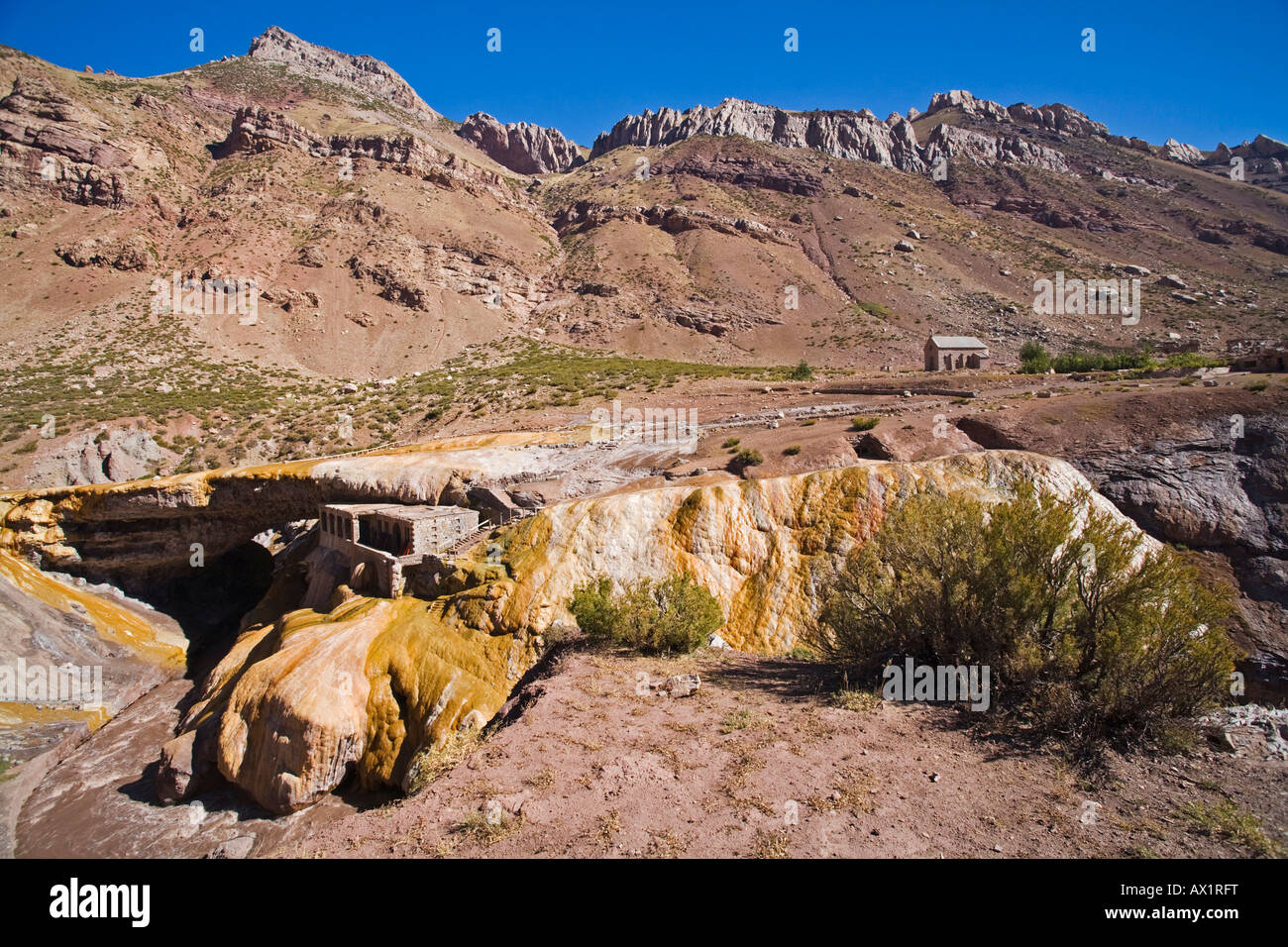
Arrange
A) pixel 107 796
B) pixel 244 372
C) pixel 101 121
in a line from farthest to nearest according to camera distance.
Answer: pixel 101 121 < pixel 244 372 < pixel 107 796

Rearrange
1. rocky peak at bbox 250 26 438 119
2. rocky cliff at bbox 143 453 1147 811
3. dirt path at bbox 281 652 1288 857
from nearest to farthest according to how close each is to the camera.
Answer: dirt path at bbox 281 652 1288 857 → rocky cliff at bbox 143 453 1147 811 → rocky peak at bbox 250 26 438 119

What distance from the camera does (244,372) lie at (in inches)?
1799

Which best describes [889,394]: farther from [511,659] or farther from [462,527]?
[511,659]

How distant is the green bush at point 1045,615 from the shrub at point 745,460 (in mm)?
9459

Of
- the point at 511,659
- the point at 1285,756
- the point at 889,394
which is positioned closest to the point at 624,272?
the point at 889,394

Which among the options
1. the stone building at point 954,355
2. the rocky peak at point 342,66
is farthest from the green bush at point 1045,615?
the rocky peak at point 342,66

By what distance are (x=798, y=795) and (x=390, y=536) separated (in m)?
15.0

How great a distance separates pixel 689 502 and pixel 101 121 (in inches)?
3222

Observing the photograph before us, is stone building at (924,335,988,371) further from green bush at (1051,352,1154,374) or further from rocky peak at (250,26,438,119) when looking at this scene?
rocky peak at (250,26,438,119)

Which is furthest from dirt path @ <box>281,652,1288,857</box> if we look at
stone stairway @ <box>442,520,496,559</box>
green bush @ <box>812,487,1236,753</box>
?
stone stairway @ <box>442,520,496,559</box>

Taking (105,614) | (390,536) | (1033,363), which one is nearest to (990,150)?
(1033,363)

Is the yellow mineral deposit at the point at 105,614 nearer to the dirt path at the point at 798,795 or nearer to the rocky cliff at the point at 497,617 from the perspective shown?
the rocky cliff at the point at 497,617

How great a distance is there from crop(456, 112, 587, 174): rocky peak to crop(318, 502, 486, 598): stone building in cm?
13502

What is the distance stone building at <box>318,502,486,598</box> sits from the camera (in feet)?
50.2
